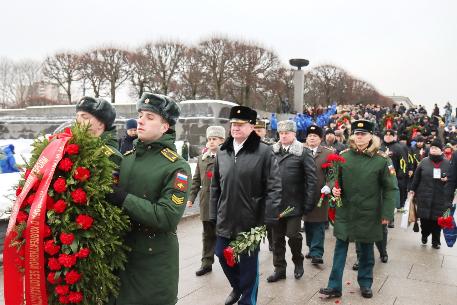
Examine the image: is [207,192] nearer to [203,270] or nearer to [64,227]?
[203,270]

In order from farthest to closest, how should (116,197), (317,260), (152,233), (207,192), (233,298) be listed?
(317,260)
(207,192)
(233,298)
(152,233)
(116,197)

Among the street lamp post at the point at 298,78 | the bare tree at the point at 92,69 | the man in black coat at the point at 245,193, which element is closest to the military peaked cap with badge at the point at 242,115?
the man in black coat at the point at 245,193

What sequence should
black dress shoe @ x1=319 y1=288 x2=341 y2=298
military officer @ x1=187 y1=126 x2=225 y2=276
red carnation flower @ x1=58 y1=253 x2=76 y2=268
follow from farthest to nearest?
military officer @ x1=187 y1=126 x2=225 y2=276
black dress shoe @ x1=319 y1=288 x2=341 y2=298
red carnation flower @ x1=58 y1=253 x2=76 y2=268

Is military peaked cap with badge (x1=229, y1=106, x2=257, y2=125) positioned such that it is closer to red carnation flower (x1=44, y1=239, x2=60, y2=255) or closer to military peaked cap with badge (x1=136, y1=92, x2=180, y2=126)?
military peaked cap with badge (x1=136, y1=92, x2=180, y2=126)

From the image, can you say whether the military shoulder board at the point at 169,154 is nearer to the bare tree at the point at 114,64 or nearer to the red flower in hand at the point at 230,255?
the red flower in hand at the point at 230,255

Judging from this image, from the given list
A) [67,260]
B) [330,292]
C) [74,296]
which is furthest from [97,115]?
[330,292]

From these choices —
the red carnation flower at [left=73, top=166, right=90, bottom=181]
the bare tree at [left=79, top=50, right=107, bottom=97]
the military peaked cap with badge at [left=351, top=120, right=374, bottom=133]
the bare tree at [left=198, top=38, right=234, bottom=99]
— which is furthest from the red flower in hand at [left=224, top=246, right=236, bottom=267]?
the bare tree at [left=79, top=50, right=107, bottom=97]

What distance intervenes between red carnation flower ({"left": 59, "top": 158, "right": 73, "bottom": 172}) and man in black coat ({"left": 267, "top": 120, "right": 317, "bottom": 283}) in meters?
3.80

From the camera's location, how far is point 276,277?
5582 mm

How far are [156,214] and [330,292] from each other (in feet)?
10.2

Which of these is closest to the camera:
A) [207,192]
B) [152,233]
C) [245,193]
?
[152,233]

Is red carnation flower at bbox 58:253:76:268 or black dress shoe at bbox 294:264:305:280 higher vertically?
red carnation flower at bbox 58:253:76:268

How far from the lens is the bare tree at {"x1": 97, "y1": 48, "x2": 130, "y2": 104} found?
152 ft

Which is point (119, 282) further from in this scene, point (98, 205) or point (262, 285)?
point (262, 285)
